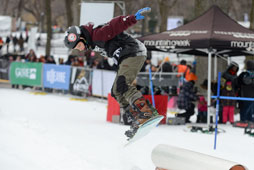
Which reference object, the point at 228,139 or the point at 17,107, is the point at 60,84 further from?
the point at 228,139

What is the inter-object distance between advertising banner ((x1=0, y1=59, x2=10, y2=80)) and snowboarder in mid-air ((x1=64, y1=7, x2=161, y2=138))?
13855 mm

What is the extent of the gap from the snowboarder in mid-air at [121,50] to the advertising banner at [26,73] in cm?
1216

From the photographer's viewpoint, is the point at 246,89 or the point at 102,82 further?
the point at 102,82

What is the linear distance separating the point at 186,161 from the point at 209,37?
193 inches

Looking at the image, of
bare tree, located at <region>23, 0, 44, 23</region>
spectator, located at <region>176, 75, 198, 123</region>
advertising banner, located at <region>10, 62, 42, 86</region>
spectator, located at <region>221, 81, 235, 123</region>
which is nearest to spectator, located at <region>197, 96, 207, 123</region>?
spectator, located at <region>176, 75, 198, 123</region>

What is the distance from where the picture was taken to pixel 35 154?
19.6 ft

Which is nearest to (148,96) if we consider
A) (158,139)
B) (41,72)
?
(158,139)

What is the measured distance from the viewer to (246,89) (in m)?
10.5

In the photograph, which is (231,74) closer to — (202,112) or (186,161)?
(202,112)

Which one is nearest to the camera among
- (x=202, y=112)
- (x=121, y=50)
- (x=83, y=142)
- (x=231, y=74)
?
(x=121, y=50)

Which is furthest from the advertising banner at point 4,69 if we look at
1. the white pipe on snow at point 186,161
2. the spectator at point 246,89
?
the white pipe on snow at point 186,161

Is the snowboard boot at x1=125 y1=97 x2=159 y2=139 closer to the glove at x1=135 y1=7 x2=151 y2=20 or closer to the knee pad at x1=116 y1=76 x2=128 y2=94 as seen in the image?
the knee pad at x1=116 y1=76 x2=128 y2=94

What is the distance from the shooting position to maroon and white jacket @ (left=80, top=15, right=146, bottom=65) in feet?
18.4

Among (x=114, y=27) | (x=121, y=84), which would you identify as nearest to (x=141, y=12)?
(x=114, y=27)
